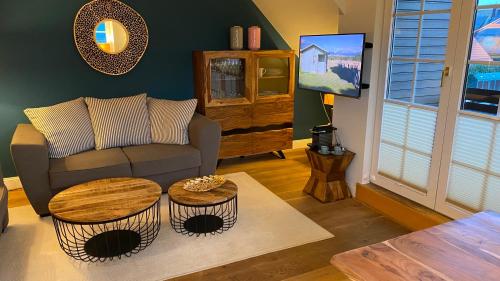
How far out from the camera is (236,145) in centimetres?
430

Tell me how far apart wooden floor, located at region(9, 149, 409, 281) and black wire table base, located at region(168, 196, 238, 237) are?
1.52 ft

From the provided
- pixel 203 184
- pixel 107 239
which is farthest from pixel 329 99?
pixel 107 239

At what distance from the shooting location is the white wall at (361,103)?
306 centimetres

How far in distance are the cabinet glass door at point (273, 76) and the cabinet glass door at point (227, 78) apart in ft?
0.72

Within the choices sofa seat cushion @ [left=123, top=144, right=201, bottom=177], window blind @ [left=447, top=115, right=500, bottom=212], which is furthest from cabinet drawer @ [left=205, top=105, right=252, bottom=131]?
window blind @ [left=447, top=115, right=500, bottom=212]

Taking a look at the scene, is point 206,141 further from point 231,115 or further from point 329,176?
point 329,176

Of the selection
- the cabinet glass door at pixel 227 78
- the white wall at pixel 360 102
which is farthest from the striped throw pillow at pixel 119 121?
the white wall at pixel 360 102

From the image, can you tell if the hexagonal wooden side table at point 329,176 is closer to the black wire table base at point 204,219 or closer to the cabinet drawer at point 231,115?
the black wire table base at point 204,219

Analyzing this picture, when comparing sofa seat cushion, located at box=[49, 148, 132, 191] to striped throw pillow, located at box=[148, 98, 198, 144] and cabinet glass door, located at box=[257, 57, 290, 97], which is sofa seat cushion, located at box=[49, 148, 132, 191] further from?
cabinet glass door, located at box=[257, 57, 290, 97]

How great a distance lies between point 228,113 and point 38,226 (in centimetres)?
216

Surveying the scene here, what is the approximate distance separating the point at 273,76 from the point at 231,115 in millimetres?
724

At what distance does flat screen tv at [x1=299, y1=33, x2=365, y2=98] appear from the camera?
2.98 m

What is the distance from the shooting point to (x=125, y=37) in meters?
3.89

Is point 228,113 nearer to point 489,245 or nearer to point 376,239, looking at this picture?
point 376,239
